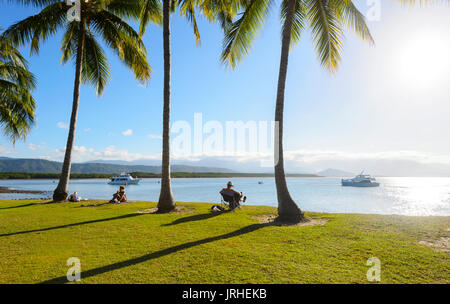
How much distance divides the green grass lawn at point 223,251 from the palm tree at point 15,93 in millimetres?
12785

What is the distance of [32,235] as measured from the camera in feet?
23.2

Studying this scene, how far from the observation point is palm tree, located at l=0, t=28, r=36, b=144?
1690 centimetres

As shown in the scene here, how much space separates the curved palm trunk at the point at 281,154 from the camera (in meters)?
9.03

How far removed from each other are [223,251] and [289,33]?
28.5ft

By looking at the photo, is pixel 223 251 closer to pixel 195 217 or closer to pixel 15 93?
pixel 195 217

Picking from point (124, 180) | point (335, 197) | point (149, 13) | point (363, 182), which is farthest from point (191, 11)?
point (124, 180)

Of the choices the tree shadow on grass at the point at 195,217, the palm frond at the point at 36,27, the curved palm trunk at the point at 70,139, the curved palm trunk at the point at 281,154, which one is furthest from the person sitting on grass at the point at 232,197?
the palm frond at the point at 36,27

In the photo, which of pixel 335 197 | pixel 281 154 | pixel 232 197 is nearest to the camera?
pixel 281 154

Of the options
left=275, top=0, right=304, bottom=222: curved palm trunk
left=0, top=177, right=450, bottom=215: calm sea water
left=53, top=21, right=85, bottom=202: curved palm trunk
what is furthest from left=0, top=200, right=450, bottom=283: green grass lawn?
left=0, top=177, right=450, bottom=215: calm sea water

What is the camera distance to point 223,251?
5453mm

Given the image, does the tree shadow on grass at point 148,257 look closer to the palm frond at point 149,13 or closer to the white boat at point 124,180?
the palm frond at point 149,13
